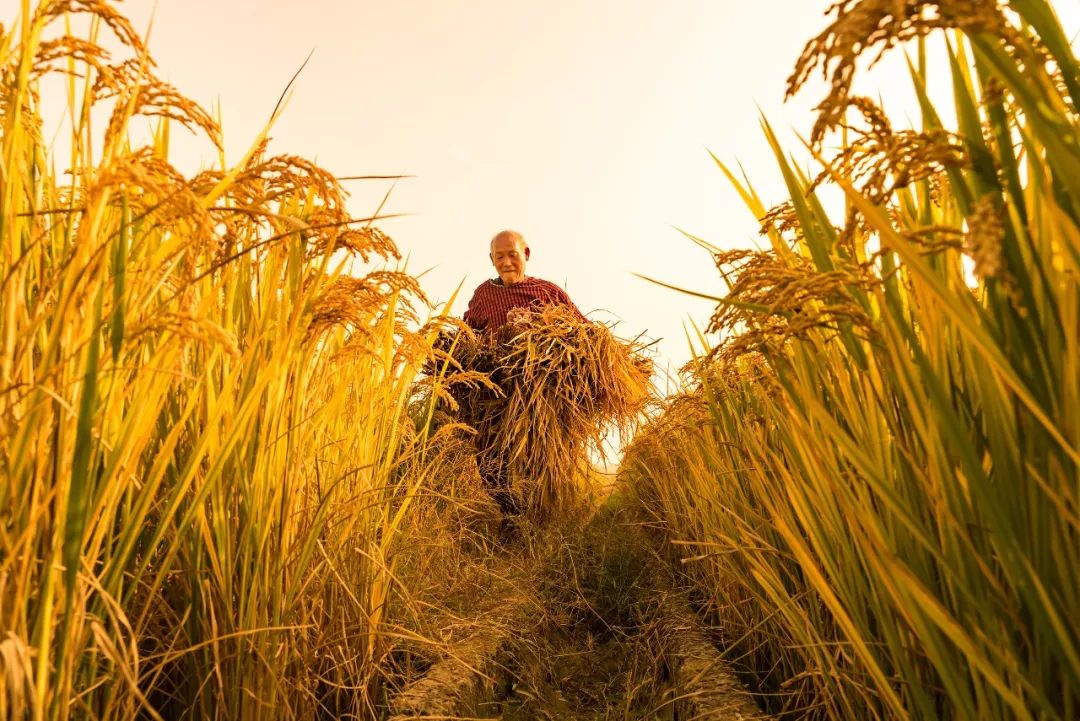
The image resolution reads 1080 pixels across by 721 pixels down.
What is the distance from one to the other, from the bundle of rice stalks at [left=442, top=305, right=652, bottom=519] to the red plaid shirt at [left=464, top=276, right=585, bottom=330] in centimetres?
35

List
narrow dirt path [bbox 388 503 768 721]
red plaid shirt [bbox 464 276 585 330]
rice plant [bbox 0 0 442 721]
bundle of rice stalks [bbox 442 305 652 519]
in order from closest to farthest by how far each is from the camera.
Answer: rice plant [bbox 0 0 442 721] → narrow dirt path [bbox 388 503 768 721] → bundle of rice stalks [bbox 442 305 652 519] → red plaid shirt [bbox 464 276 585 330]

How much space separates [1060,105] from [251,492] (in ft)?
3.83

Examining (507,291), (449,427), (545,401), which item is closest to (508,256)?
(507,291)

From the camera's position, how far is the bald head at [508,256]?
4895mm

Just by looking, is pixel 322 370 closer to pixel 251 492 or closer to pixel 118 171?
pixel 251 492

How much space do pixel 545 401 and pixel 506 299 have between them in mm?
1013

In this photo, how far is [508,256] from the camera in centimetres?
489

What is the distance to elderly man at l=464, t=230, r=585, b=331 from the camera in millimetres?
4629

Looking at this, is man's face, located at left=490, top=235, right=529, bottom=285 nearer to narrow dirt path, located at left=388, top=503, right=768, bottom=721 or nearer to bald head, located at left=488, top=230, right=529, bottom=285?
bald head, located at left=488, top=230, right=529, bottom=285

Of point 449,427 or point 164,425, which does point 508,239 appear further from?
point 164,425

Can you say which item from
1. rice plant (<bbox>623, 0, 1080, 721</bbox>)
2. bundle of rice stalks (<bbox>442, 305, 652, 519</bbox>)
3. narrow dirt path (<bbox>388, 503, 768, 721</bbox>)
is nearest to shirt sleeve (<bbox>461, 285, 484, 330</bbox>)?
bundle of rice stalks (<bbox>442, 305, 652, 519</bbox>)

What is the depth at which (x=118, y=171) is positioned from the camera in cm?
71

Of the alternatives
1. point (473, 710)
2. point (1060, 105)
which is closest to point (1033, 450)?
point (1060, 105)

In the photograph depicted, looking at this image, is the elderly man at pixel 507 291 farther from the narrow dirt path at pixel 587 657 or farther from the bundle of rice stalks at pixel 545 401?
the narrow dirt path at pixel 587 657
